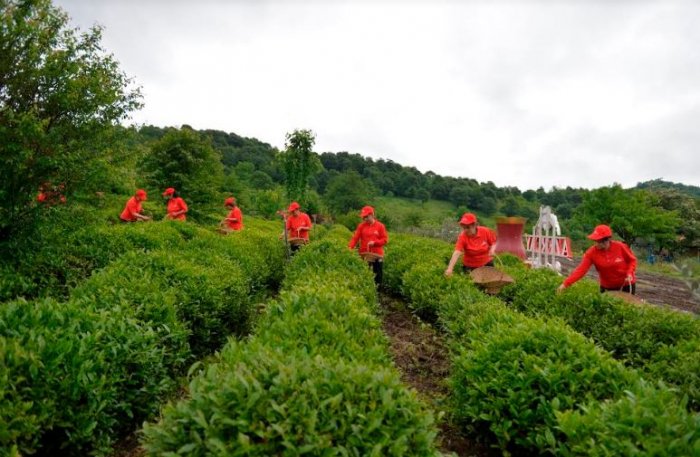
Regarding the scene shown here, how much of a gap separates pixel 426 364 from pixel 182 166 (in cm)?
2201

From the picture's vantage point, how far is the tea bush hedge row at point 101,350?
2.94 m

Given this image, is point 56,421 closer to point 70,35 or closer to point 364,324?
point 364,324

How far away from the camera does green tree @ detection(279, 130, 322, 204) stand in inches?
596

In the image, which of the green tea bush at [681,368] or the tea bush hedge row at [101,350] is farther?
the green tea bush at [681,368]

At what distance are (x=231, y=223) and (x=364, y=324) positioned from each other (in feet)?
33.3

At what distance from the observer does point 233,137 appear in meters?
86.7

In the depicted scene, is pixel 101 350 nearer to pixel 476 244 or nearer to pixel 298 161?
pixel 476 244

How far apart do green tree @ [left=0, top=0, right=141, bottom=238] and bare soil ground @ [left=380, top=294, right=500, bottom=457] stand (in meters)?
5.46

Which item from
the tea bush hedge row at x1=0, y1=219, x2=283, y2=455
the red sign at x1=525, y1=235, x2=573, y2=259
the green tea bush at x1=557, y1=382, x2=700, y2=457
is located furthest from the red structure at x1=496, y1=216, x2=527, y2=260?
the green tea bush at x1=557, y1=382, x2=700, y2=457

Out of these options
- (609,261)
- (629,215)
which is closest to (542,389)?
(609,261)

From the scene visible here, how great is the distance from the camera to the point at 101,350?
353cm

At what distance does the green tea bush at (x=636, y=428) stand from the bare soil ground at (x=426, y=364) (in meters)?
0.95

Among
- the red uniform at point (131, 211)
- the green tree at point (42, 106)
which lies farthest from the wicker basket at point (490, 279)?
the red uniform at point (131, 211)

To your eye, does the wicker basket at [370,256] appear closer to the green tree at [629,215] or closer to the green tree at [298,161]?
the green tree at [298,161]
